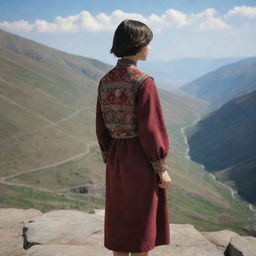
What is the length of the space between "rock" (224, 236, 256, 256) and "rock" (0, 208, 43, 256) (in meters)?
4.69

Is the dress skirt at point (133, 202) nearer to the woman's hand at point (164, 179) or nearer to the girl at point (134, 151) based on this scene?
the girl at point (134, 151)

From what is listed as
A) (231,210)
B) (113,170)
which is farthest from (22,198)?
(113,170)

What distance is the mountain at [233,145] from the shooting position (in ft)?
385

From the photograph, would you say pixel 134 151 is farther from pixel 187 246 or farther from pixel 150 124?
pixel 187 246

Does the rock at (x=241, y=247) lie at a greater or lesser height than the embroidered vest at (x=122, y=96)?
lesser

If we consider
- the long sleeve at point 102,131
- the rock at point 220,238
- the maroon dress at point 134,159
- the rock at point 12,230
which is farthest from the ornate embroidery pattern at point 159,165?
the rock at point 220,238

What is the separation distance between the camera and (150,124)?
217 inches

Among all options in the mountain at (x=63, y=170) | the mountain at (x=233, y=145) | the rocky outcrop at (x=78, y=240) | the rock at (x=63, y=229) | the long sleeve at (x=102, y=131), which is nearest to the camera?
the long sleeve at (x=102, y=131)

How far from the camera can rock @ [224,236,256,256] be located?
8.70 meters

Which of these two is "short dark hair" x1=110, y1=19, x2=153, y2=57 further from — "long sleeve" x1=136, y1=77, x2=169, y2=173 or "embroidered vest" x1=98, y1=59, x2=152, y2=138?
"long sleeve" x1=136, y1=77, x2=169, y2=173

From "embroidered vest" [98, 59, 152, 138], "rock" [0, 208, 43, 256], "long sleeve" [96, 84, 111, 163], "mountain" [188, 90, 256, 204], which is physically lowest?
"mountain" [188, 90, 256, 204]

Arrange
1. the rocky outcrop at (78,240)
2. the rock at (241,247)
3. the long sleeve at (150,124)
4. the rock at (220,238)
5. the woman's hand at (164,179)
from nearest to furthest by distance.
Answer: the long sleeve at (150,124)
the woman's hand at (164,179)
the rocky outcrop at (78,240)
the rock at (241,247)
the rock at (220,238)

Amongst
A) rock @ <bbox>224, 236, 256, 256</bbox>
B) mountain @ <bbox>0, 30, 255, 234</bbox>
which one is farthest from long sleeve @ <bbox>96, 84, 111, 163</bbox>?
mountain @ <bbox>0, 30, 255, 234</bbox>

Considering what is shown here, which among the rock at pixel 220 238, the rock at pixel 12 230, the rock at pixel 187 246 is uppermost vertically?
the rock at pixel 187 246
